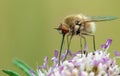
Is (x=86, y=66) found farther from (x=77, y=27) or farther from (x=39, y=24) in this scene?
(x=39, y=24)

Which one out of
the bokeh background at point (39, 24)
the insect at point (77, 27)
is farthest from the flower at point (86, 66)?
the bokeh background at point (39, 24)

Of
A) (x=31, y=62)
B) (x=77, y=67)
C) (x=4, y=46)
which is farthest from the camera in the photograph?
(x=4, y=46)

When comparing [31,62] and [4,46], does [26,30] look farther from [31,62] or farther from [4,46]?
[31,62]

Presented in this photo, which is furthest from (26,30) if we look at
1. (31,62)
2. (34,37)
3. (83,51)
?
(83,51)

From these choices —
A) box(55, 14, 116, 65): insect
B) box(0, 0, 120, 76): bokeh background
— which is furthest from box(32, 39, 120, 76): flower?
box(0, 0, 120, 76): bokeh background

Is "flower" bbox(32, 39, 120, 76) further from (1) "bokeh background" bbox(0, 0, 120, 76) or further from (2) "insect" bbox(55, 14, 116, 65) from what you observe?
(1) "bokeh background" bbox(0, 0, 120, 76)
